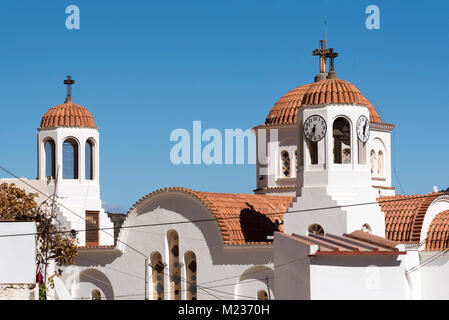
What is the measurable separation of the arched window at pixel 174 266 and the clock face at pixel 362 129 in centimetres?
980

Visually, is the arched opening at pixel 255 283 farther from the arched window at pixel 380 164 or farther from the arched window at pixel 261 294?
the arched window at pixel 380 164

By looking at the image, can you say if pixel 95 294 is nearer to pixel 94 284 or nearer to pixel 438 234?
pixel 94 284

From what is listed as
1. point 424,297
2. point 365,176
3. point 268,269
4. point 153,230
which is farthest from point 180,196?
point 424,297

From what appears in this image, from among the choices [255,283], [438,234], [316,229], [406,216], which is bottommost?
[255,283]

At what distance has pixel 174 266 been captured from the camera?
45.4 m

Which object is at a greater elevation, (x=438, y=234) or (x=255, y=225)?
(x=255, y=225)

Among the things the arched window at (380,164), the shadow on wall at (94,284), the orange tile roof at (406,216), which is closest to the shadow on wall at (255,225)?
the orange tile roof at (406,216)

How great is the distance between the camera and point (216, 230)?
4312cm

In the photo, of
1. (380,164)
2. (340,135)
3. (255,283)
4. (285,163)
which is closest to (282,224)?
(255,283)

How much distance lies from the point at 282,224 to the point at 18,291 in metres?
13.5

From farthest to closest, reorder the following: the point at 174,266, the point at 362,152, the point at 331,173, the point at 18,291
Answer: the point at 174,266, the point at 362,152, the point at 331,173, the point at 18,291

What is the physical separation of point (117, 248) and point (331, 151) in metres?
12.2

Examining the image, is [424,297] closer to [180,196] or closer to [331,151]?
[331,151]

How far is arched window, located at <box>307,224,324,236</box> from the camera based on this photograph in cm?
4048
